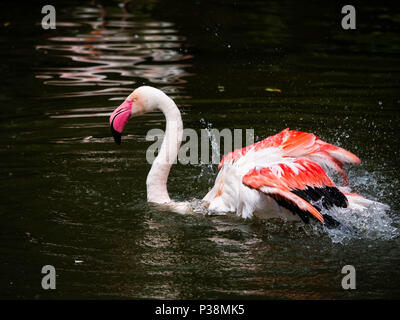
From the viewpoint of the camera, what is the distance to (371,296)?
451cm

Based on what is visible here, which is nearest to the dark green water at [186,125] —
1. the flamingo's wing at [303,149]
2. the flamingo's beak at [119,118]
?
the flamingo's wing at [303,149]

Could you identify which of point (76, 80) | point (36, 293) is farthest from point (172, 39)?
point (36, 293)

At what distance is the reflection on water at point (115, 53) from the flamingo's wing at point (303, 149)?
3629 millimetres

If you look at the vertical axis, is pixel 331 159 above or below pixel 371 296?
above

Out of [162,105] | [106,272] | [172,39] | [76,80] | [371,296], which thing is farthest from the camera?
[172,39]

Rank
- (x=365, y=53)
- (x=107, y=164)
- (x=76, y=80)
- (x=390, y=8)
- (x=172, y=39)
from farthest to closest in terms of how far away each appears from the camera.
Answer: (x=390, y=8) < (x=172, y=39) < (x=365, y=53) < (x=76, y=80) < (x=107, y=164)

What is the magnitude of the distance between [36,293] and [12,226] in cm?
119

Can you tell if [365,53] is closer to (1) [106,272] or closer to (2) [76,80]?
(2) [76,80]

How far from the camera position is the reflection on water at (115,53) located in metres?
10.1

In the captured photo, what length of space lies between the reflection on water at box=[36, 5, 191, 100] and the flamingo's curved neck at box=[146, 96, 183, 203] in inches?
131

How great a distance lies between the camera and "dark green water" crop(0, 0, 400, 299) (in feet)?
15.9

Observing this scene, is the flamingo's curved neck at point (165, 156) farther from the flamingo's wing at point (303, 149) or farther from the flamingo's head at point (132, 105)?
the flamingo's wing at point (303, 149)

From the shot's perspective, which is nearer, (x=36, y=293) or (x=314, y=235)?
(x=36, y=293)

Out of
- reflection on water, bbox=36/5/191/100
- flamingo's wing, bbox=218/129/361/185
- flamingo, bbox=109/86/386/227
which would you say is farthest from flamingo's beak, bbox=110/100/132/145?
reflection on water, bbox=36/5/191/100
